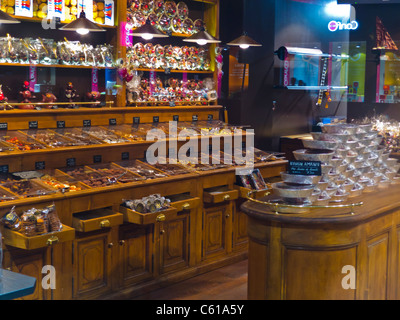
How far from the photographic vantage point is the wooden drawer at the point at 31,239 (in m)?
3.84

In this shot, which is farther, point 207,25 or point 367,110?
point 367,110

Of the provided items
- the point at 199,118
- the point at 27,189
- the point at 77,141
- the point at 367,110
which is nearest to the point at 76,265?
the point at 27,189

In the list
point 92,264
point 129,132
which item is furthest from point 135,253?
point 129,132

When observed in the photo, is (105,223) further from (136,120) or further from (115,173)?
(136,120)

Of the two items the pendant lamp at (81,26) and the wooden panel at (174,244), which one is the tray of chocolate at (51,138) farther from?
the wooden panel at (174,244)

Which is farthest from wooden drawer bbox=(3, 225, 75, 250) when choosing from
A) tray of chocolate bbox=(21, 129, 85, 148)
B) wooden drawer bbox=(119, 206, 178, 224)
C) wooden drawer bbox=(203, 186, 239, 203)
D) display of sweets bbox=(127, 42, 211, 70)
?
display of sweets bbox=(127, 42, 211, 70)

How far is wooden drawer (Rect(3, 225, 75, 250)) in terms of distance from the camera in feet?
12.6

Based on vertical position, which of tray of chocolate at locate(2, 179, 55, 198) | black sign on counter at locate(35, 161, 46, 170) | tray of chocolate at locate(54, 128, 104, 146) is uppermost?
tray of chocolate at locate(54, 128, 104, 146)

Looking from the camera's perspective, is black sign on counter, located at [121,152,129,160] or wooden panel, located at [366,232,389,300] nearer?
wooden panel, located at [366,232,389,300]

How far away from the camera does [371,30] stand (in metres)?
7.19

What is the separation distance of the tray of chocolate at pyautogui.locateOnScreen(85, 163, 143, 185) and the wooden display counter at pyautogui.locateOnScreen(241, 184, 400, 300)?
1503 millimetres

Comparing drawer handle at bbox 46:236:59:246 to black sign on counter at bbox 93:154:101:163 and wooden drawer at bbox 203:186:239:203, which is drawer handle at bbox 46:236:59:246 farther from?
wooden drawer at bbox 203:186:239:203

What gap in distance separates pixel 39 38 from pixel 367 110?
3.99 m

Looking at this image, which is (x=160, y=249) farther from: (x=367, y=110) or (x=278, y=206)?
(x=367, y=110)
